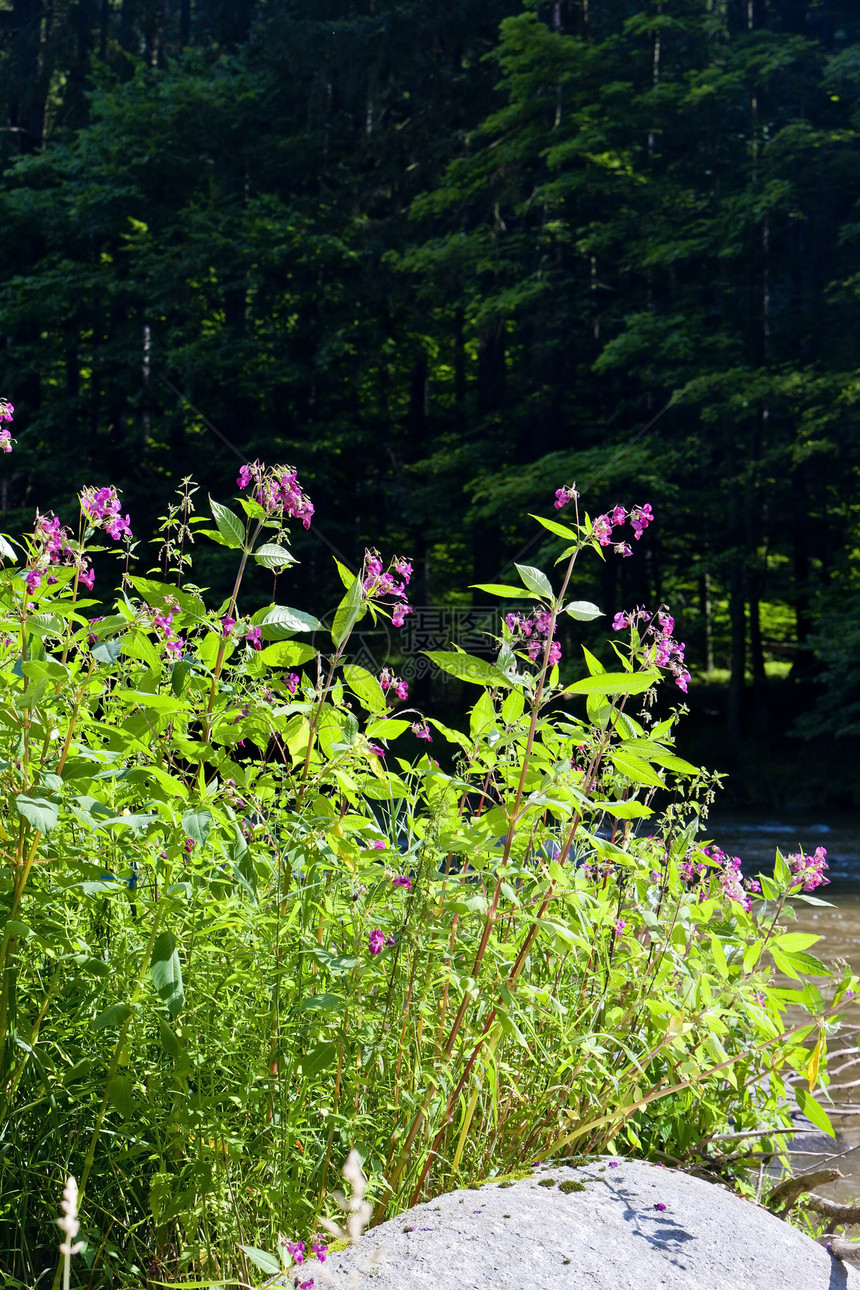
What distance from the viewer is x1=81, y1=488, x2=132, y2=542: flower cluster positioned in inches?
72.7

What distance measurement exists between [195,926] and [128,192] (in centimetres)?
1991

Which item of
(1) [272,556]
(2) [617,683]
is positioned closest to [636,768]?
(2) [617,683]

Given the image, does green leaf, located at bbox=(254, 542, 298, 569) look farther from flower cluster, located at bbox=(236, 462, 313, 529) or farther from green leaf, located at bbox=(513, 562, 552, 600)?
green leaf, located at bbox=(513, 562, 552, 600)

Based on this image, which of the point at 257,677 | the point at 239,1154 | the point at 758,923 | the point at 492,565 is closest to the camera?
the point at 239,1154

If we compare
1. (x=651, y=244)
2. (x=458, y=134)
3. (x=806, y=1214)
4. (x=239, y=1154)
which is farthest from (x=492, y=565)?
(x=239, y=1154)

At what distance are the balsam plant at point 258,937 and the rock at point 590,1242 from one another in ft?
0.31

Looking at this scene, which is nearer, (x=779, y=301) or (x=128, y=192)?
(x=779, y=301)

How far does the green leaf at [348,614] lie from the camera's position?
5.05 ft

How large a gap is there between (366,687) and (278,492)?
1.13 ft

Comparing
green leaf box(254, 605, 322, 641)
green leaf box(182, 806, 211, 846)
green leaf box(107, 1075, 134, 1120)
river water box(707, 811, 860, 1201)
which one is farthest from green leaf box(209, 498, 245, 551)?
river water box(707, 811, 860, 1201)

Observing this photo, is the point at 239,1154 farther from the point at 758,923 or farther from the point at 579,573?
the point at 579,573

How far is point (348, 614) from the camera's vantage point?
5.11 feet

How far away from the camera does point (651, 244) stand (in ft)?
48.8

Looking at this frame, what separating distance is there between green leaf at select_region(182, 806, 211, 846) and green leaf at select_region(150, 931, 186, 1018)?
0.45 feet
